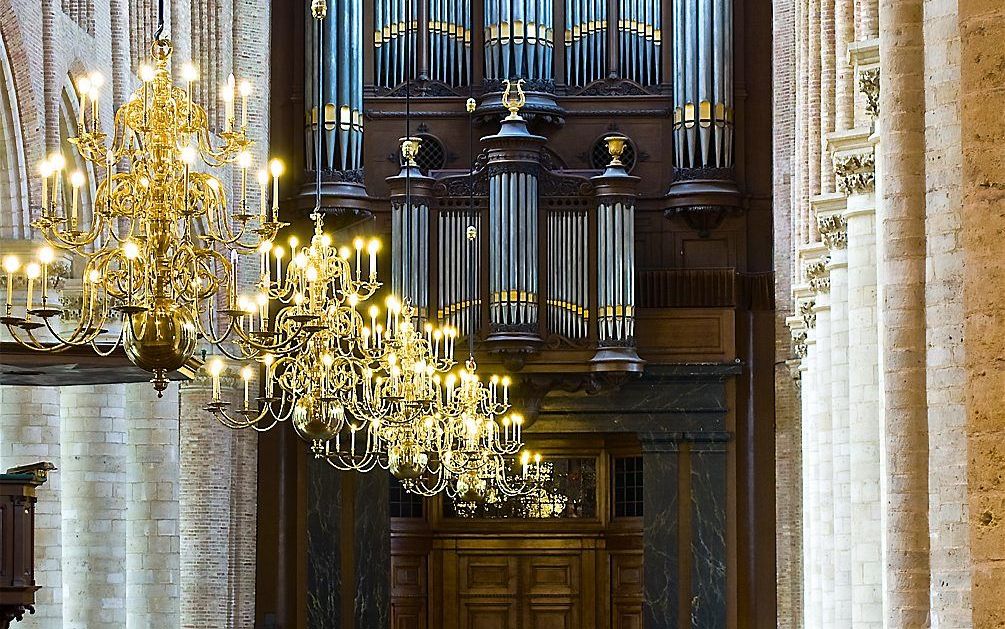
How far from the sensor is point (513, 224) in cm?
2422

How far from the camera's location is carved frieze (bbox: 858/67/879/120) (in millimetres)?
11984

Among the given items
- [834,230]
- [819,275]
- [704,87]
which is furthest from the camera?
[704,87]

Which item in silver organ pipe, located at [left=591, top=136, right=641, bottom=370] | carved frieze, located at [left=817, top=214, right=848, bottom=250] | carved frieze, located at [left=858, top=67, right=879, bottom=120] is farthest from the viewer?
silver organ pipe, located at [left=591, top=136, right=641, bottom=370]

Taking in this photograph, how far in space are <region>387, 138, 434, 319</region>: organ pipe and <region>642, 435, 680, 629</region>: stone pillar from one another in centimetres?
344

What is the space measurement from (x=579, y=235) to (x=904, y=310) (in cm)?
1490

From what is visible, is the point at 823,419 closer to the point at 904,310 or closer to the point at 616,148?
the point at 616,148

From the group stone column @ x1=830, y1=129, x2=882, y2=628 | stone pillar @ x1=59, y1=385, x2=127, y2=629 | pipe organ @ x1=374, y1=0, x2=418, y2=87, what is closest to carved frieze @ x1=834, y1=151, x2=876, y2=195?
stone column @ x1=830, y1=129, x2=882, y2=628

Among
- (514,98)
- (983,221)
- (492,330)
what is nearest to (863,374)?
(983,221)

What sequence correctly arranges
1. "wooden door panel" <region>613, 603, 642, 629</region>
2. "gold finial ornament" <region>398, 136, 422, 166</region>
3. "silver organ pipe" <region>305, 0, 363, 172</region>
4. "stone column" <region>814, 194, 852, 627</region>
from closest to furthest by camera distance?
"stone column" <region>814, 194, 852, 627</region>, "gold finial ornament" <region>398, 136, 422, 166</region>, "silver organ pipe" <region>305, 0, 363, 172</region>, "wooden door panel" <region>613, 603, 642, 629</region>

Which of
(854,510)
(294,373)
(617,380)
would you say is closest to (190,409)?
(617,380)

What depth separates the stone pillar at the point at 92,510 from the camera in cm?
2078

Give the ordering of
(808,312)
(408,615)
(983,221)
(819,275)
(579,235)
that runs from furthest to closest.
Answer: (408,615) < (579,235) < (808,312) < (819,275) < (983,221)

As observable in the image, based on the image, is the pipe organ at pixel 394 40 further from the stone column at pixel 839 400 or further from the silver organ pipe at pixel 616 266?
the stone column at pixel 839 400

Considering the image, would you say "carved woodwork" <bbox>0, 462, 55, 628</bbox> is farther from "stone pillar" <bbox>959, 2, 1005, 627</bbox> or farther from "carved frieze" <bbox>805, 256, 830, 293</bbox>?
"stone pillar" <bbox>959, 2, 1005, 627</bbox>
